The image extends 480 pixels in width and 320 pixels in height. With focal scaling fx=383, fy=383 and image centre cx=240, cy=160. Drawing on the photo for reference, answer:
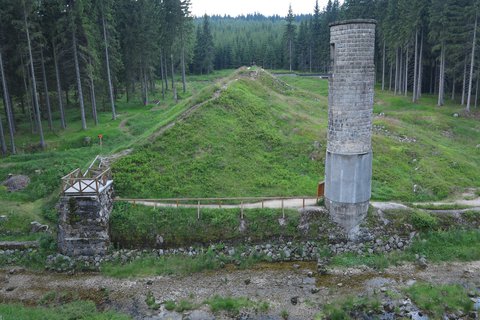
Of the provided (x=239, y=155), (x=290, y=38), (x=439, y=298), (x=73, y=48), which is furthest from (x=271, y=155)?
(x=290, y=38)

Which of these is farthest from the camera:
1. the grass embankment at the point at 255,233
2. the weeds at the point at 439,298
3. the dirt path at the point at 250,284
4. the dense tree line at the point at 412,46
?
the dense tree line at the point at 412,46

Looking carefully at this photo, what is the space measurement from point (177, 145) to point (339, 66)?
554 inches

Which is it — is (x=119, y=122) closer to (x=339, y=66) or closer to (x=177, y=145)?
(x=177, y=145)

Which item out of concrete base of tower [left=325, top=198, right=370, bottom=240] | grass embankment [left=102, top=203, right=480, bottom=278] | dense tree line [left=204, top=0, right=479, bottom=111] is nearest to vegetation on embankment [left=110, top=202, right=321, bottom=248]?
grass embankment [left=102, top=203, right=480, bottom=278]

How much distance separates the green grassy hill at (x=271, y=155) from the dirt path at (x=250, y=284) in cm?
688

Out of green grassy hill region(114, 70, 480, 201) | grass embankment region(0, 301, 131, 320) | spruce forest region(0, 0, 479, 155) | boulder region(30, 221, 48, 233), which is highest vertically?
spruce forest region(0, 0, 479, 155)

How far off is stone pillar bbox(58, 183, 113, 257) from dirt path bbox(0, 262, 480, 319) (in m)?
1.91

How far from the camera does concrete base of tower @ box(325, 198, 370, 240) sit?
22.4m

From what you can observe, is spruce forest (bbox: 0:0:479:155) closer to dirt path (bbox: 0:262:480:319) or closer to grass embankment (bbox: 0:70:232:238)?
grass embankment (bbox: 0:70:232:238)

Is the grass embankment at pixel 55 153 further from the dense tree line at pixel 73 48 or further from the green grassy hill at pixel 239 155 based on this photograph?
the dense tree line at pixel 73 48

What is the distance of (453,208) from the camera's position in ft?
78.9

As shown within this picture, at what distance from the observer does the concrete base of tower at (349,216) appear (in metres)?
22.4

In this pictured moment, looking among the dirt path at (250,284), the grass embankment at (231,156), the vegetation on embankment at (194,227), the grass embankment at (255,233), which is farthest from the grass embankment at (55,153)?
the grass embankment at (255,233)

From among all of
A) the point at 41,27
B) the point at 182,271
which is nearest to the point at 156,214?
the point at 182,271
